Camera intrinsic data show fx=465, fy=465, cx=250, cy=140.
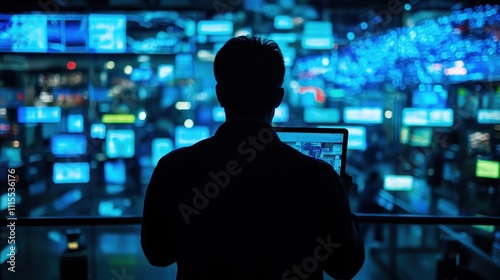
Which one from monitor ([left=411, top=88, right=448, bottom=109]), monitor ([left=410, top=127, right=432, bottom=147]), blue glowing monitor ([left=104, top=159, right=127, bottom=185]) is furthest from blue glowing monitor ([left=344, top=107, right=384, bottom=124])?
blue glowing monitor ([left=104, top=159, right=127, bottom=185])

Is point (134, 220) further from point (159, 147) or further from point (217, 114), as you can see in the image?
point (217, 114)

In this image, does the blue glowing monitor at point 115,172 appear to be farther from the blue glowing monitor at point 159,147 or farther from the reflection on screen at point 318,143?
the reflection on screen at point 318,143

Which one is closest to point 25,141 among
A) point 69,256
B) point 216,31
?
point 216,31

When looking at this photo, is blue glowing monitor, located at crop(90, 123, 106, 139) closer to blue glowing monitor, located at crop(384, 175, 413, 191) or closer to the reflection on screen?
blue glowing monitor, located at crop(384, 175, 413, 191)

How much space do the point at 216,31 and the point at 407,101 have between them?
3117mm

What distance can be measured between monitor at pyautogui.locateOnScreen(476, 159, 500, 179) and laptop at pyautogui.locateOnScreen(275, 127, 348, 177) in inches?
208

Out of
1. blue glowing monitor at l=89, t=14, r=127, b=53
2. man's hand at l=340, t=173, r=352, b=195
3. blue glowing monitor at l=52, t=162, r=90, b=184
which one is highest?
blue glowing monitor at l=89, t=14, r=127, b=53

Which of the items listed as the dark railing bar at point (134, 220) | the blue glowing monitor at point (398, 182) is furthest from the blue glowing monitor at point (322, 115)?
the dark railing bar at point (134, 220)

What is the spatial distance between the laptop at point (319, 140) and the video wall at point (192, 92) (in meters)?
4.99

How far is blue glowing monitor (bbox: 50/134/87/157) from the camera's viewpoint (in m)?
6.89

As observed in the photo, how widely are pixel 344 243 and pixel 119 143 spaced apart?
658 cm

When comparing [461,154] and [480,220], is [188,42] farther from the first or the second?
[480,220]

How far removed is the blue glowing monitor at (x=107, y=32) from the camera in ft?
20.5

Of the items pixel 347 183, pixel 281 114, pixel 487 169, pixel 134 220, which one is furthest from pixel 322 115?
pixel 347 183
